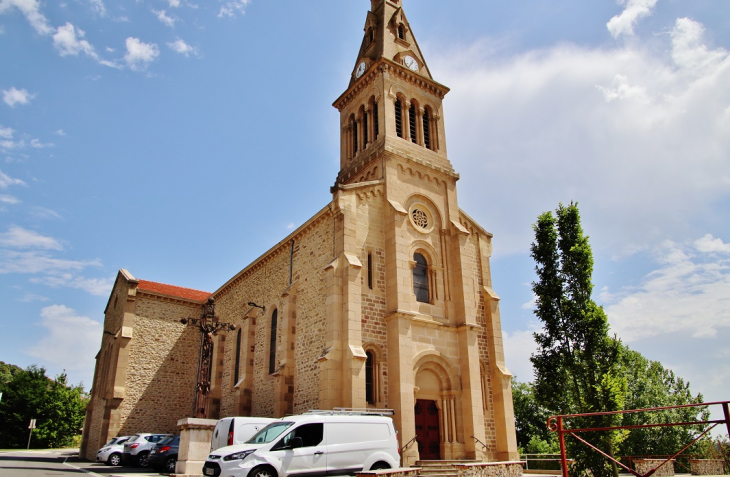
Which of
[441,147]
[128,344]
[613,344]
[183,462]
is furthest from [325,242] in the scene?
[128,344]

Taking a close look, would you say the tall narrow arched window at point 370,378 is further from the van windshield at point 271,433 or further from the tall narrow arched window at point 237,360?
the tall narrow arched window at point 237,360

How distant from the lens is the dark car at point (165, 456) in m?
20.8

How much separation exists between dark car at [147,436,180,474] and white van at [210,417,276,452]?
515 cm

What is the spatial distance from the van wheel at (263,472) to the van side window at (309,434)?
820 millimetres

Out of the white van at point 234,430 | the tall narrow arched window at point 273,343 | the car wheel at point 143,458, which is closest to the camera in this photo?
the white van at point 234,430

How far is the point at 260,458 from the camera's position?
38.5 feet

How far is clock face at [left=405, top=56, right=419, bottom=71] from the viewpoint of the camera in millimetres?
26281

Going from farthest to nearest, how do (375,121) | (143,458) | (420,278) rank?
(375,121) → (143,458) → (420,278)

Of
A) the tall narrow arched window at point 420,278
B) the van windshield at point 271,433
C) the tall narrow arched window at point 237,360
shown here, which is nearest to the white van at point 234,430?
the van windshield at point 271,433

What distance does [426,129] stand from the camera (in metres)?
26.1

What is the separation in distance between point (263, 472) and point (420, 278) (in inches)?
469

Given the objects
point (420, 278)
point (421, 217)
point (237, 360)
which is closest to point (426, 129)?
point (421, 217)

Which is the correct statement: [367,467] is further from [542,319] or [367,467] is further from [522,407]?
[522,407]

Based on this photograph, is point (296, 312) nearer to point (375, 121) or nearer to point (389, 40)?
point (375, 121)
